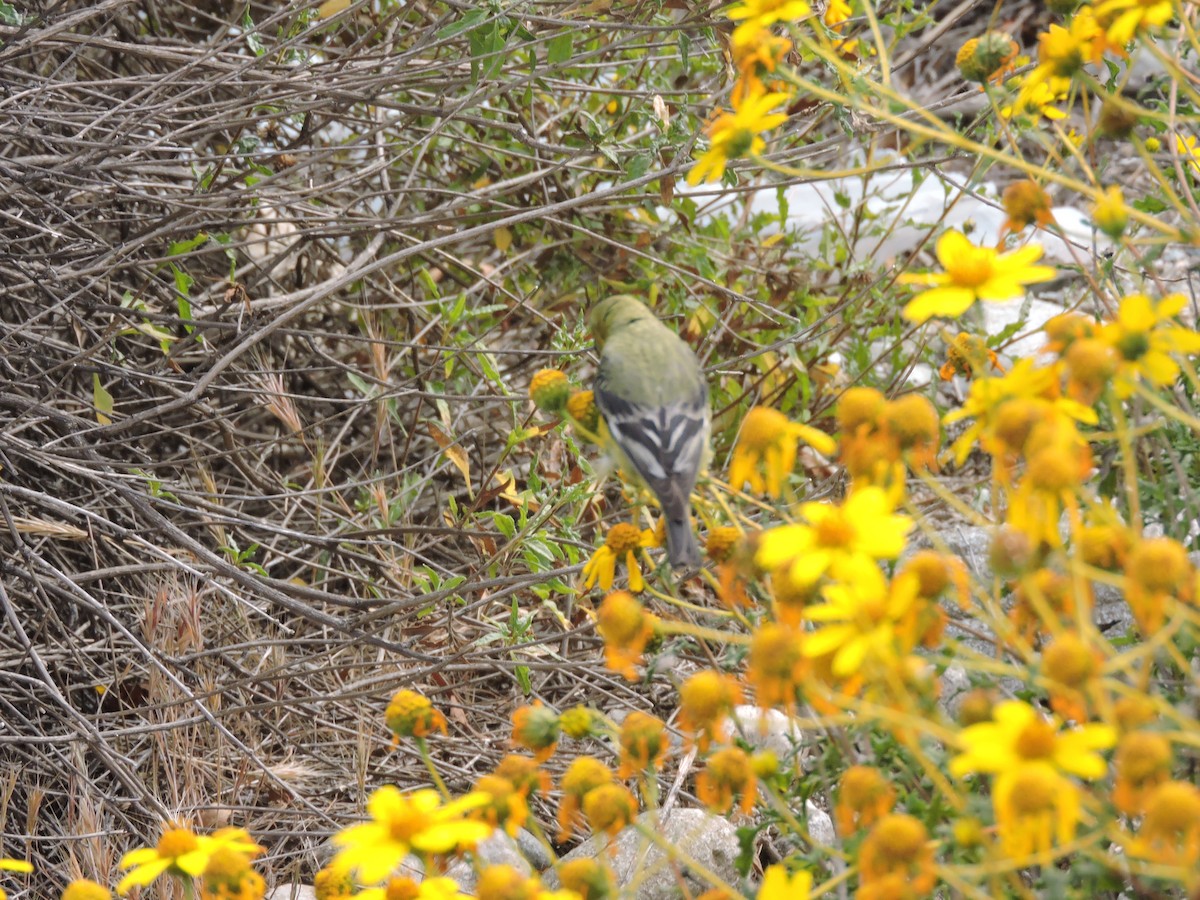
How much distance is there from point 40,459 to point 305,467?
0.97 meters

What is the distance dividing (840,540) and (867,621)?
12 cm

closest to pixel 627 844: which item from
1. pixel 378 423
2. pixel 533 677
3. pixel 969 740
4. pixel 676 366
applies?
pixel 533 677

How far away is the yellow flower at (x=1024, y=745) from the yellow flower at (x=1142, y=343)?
1.33 ft

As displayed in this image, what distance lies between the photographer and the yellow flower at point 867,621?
1.20 metres

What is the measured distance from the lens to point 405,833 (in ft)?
4.66

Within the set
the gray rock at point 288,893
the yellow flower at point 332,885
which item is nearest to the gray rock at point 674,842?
the gray rock at point 288,893

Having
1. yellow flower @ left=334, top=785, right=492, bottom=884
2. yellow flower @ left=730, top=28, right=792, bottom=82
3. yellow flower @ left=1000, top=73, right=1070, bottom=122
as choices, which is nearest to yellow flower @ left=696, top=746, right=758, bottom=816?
yellow flower @ left=334, top=785, right=492, bottom=884

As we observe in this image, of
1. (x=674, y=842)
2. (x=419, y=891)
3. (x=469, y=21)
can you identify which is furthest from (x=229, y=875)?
(x=469, y=21)

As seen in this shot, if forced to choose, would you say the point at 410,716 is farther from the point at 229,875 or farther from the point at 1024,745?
the point at 1024,745

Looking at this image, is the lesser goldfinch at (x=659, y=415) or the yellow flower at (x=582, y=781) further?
the lesser goldfinch at (x=659, y=415)

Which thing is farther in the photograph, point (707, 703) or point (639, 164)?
point (639, 164)

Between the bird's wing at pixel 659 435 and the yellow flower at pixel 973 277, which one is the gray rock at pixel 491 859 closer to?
the bird's wing at pixel 659 435

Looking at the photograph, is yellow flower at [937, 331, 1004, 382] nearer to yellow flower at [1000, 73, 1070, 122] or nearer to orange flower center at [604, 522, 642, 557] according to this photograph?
yellow flower at [1000, 73, 1070, 122]

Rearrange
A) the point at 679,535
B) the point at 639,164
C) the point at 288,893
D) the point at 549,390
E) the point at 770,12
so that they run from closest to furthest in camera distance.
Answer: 1. the point at 770,12
2. the point at 549,390
3. the point at 679,535
4. the point at 288,893
5. the point at 639,164
